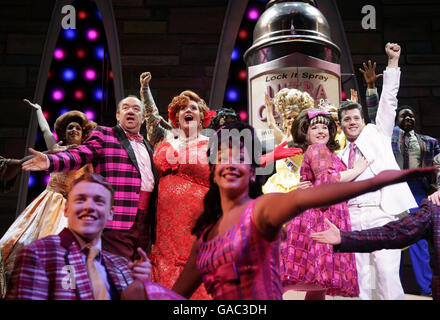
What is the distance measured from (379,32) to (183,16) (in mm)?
2040

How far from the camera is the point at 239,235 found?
1.44 meters

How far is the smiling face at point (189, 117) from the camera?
10.0ft

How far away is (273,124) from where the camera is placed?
3.82m

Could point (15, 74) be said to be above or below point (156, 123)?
above

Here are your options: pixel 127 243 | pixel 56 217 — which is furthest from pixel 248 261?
pixel 56 217

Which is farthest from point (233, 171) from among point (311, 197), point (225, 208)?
point (311, 197)

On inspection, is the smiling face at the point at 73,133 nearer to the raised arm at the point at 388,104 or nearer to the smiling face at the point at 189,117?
the smiling face at the point at 189,117

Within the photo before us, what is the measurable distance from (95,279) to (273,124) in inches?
100

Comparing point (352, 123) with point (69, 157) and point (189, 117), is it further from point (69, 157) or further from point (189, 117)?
point (69, 157)

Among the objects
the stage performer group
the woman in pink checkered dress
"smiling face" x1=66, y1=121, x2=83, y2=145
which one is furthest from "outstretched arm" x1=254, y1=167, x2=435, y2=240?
"smiling face" x1=66, y1=121, x2=83, y2=145

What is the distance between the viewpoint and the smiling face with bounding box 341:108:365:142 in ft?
10.7

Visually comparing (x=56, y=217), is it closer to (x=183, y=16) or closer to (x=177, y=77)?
(x=177, y=77)
